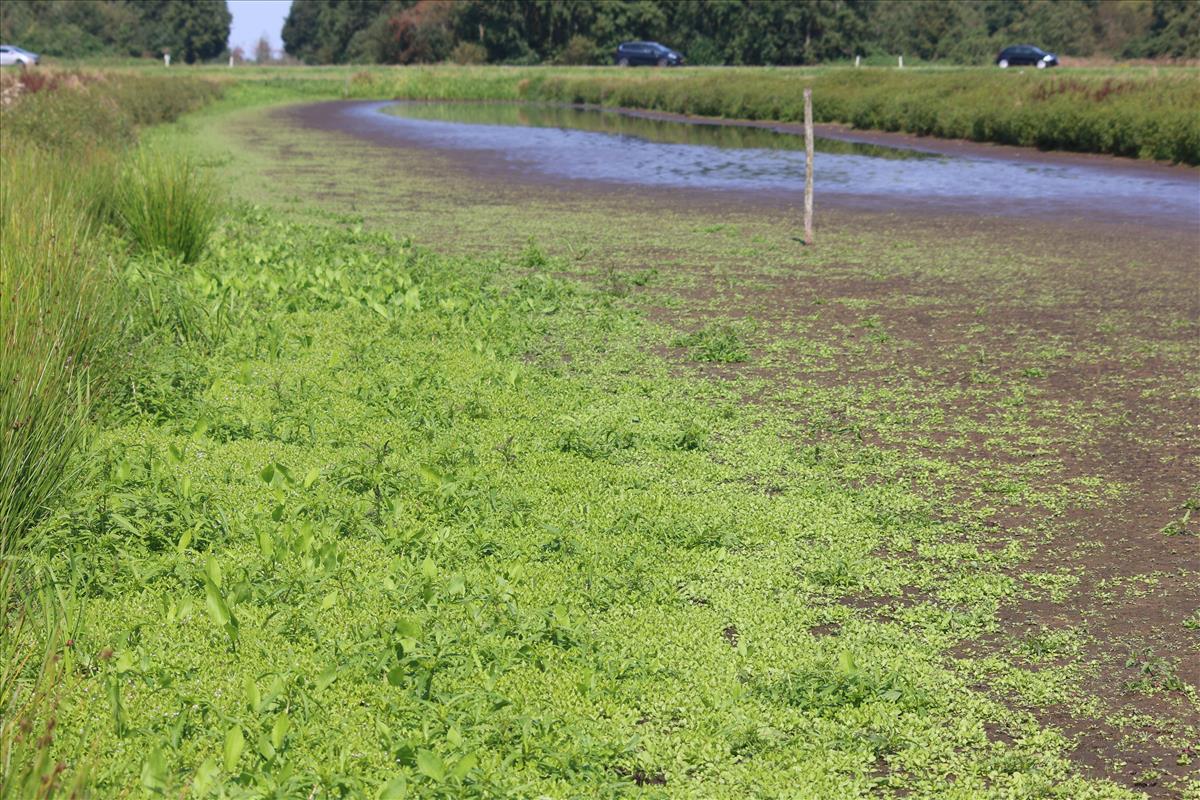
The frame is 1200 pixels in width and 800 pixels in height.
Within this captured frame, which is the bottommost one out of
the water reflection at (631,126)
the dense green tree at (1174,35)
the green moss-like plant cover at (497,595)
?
the green moss-like plant cover at (497,595)

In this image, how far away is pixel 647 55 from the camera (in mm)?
71625

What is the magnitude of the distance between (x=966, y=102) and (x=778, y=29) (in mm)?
47761

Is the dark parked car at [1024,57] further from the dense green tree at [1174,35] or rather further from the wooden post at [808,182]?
the wooden post at [808,182]

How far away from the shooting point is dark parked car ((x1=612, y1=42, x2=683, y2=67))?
233ft

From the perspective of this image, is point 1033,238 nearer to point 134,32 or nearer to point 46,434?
point 46,434

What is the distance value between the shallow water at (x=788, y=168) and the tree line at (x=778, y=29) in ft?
133

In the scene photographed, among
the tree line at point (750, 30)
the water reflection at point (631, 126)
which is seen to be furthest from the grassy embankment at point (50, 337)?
the tree line at point (750, 30)

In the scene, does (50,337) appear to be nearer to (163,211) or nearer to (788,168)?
(163,211)

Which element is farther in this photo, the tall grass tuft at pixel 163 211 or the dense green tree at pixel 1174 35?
the dense green tree at pixel 1174 35

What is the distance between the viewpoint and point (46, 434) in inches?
207

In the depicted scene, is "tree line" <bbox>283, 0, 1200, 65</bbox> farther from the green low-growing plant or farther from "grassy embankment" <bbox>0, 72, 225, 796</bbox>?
the green low-growing plant

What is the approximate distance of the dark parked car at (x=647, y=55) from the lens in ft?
233

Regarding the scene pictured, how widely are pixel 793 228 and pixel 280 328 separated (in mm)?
8814

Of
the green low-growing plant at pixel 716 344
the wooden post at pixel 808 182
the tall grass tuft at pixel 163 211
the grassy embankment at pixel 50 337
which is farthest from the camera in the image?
the wooden post at pixel 808 182
